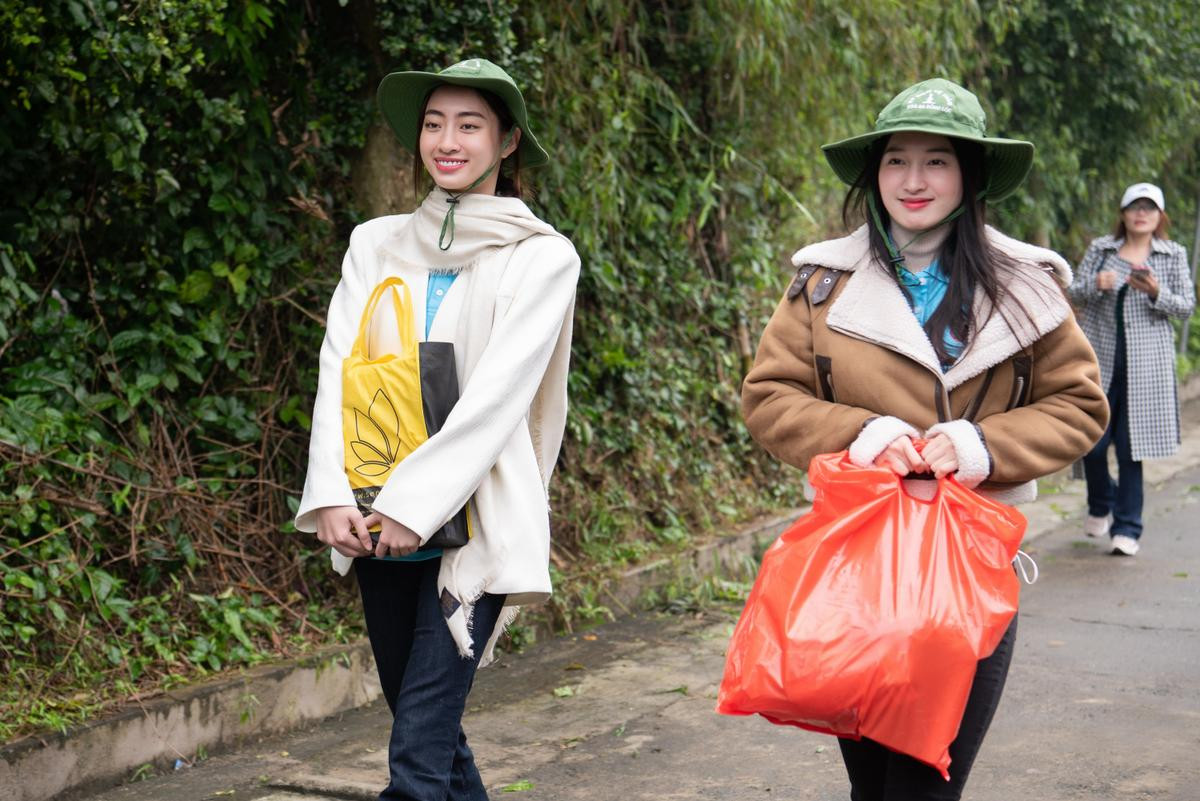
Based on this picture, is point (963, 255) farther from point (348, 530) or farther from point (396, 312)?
point (348, 530)

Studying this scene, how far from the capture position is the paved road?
14.3 feet

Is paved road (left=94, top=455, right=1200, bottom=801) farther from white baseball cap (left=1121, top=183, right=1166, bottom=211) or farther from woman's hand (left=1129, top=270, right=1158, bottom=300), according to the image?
white baseball cap (left=1121, top=183, right=1166, bottom=211)

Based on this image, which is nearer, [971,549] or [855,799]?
[971,549]

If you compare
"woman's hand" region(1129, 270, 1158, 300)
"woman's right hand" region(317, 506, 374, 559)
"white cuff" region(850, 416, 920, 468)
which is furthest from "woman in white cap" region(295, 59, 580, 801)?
"woman's hand" region(1129, 270, 1158, 300)

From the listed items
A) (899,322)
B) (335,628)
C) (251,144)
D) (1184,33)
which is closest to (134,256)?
(251,144)

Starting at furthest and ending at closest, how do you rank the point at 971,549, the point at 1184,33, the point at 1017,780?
the point at 1184,33
the point at 1017,780
the point at 971,549

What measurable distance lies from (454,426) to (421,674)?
526 millimetres

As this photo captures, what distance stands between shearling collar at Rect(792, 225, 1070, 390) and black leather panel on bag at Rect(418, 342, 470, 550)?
815 mm

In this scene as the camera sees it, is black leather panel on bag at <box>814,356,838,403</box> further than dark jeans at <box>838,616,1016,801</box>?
Yes

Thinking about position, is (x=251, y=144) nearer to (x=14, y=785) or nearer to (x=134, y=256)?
(x=134, y=256)

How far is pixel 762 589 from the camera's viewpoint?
2703 mm

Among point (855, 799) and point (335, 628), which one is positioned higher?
point (855, 799)

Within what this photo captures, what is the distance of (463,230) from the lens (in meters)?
3.20

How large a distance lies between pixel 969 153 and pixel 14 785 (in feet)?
10.1
